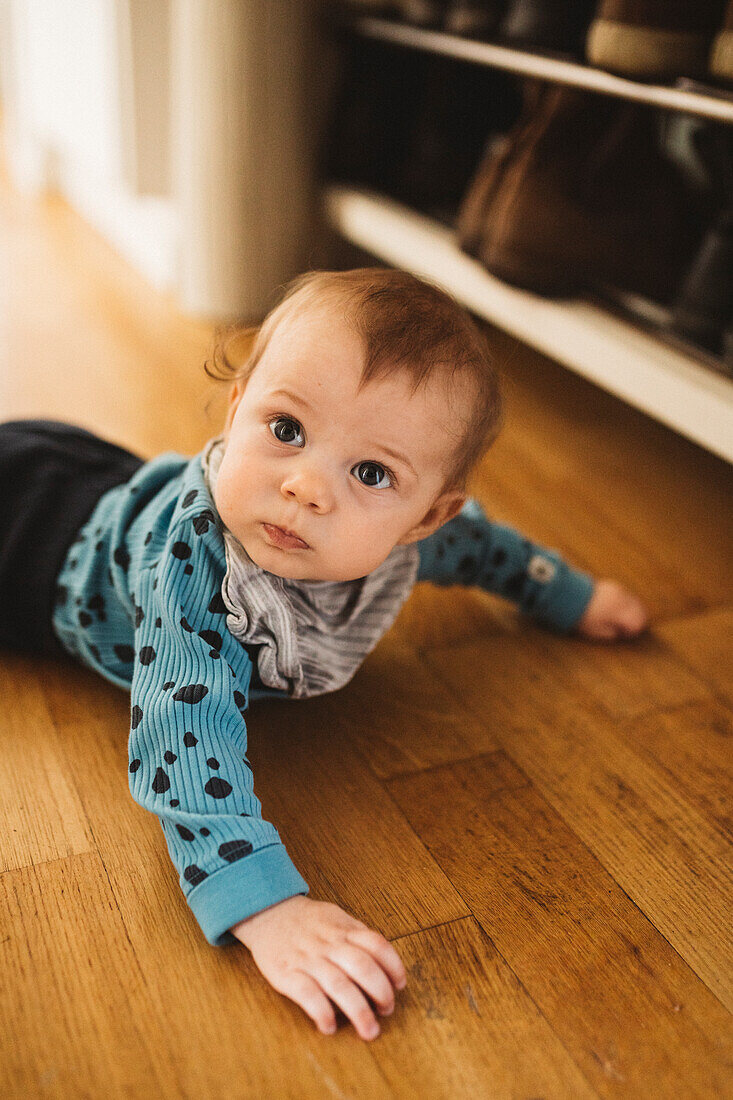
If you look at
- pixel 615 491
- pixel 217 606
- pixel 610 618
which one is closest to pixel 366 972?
pixel 217 606

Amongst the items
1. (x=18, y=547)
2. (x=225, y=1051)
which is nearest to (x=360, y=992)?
(x=225, y=1051)

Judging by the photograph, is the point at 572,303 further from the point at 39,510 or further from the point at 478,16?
the point at 39,510

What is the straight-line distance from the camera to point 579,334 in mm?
1072

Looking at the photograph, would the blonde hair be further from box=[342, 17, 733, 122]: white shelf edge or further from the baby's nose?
box=[342, 17, 733, 122]: white shelf edge

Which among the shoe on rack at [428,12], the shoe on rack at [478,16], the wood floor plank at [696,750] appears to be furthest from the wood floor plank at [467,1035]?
the shoe on rack at [428,12]

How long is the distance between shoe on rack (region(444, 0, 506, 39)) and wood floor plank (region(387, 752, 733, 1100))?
0.98m

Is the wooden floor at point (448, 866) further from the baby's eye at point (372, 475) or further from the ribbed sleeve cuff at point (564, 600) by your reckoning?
the baby's eye at point (372, 475)

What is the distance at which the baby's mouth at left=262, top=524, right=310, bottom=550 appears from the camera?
0.60m

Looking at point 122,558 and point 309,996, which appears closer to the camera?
Result: point 309,996

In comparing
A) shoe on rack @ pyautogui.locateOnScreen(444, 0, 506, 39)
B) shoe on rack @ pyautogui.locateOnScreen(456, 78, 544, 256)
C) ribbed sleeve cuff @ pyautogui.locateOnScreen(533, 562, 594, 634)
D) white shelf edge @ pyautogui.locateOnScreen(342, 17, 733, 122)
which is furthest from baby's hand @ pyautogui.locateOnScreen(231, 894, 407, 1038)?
shoe on rack @ pyautogui.locateOnScreen(444, 0, 506, 39)

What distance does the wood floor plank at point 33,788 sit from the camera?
606mm

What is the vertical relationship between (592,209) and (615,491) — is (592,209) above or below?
above

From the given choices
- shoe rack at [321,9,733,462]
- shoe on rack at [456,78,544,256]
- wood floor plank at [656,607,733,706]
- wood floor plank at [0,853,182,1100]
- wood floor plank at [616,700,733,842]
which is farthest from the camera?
shoe on rack at [456,78,544,256]

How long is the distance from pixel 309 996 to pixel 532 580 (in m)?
0.43
